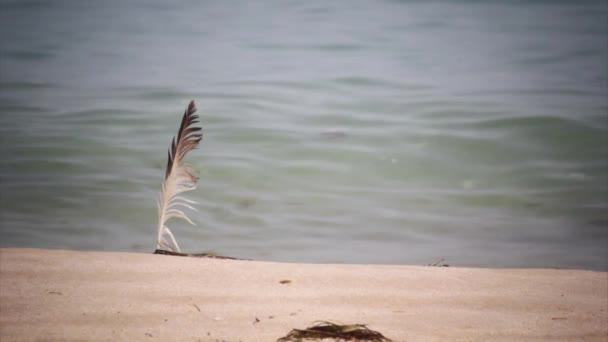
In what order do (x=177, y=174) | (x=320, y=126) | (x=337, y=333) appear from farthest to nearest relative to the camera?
1. (x=320, y=126)
2. (x=177, y=174)
3. (x=337, y=333)

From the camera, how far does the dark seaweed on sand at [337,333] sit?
5.50 feet

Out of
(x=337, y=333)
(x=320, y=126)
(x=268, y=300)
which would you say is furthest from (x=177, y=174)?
(x=320, y=126)

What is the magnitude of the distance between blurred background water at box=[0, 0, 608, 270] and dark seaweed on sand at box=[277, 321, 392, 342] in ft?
6.73

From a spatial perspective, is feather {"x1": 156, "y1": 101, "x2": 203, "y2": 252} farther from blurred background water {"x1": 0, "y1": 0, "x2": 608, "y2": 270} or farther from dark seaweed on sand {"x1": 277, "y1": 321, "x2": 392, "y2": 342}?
dark seaweed on sand {"x1": 277, "y1": 321, "x2": 392, "y2": 342}

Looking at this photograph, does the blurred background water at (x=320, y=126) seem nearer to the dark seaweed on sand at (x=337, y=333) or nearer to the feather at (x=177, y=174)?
the feather at (x=177, y=174)

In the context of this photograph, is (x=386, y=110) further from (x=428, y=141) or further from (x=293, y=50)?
(x=293, y=50)

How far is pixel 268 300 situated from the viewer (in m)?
2.00

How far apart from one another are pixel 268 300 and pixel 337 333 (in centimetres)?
36

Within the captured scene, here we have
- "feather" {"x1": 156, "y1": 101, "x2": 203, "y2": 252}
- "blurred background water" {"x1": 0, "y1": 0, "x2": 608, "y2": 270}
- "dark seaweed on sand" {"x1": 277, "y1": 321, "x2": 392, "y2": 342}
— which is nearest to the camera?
"dark seaweed on sand" {"x1": 277, "y1": 321, "x2": 392, "y2": 342}

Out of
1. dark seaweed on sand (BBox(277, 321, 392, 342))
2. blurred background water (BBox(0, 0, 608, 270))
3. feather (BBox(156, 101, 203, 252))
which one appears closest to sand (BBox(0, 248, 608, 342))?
dark seaweed on sand (BBox(277, 321, 392, 342))

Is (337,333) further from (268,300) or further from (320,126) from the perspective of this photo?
(320,126)

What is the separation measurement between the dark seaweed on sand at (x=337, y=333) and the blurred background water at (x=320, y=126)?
2051mm

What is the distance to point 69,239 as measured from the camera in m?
4.09

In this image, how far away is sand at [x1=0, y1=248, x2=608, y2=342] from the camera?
1.76 metres
